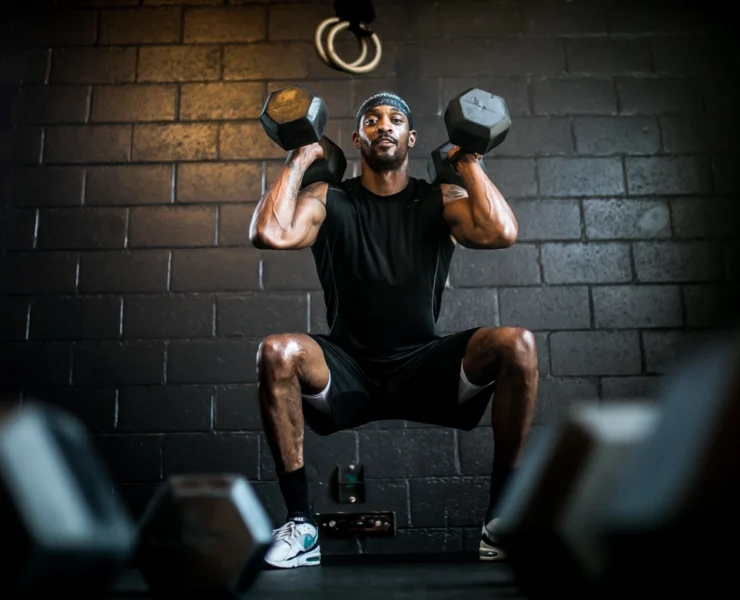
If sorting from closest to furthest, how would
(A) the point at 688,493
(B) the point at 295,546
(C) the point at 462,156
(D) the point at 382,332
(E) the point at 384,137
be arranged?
(A) the point at 688,493 < (B) the point at 295,546 < (D) the point at 382,332 < (C) the point at 462,156 < (E) the point at 384,137

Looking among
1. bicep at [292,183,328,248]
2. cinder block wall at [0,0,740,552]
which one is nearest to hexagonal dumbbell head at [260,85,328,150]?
bicep at [292,183,328,248]

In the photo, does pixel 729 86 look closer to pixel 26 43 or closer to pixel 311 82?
pixel 311 82

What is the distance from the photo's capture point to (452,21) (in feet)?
11.8

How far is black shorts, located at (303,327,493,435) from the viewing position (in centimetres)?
222

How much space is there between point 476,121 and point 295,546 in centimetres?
143

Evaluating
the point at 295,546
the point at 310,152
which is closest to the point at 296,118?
the point at 310,152

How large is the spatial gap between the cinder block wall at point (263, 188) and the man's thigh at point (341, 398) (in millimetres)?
826

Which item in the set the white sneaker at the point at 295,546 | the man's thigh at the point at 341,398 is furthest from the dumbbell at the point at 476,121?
the white sneaker at the point at 295,546

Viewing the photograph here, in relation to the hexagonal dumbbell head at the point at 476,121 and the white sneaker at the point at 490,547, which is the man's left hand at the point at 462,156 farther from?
the white sneaker at the point at 490,547

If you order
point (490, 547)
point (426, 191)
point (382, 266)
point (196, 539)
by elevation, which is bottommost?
point (490, 547)

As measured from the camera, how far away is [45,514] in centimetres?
57

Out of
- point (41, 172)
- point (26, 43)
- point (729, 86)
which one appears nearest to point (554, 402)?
point (729, 86)

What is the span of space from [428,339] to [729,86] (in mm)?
2304

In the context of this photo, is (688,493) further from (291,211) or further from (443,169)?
(443,169)
